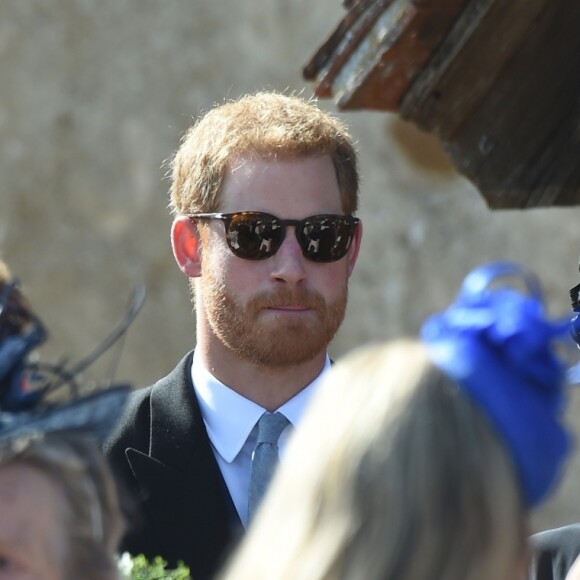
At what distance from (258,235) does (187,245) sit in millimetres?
278

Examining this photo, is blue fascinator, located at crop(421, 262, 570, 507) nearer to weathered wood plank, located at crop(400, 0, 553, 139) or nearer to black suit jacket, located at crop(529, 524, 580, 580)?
black suit jacket, located at crop(529, 524, 580, 580)

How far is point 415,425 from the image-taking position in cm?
169

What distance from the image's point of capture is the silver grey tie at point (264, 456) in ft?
10.7

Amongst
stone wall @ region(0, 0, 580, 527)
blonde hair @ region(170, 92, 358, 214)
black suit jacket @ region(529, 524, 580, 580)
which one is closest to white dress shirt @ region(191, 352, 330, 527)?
blonde hair @ region(170, 92, 358, 214)

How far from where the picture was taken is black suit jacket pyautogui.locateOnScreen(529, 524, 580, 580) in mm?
3135

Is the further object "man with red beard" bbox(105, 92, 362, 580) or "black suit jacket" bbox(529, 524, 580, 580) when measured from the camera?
"man with red beard" bbox(105, 92, 362, 580)

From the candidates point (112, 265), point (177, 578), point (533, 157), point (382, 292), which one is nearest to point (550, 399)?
point (177, 578)

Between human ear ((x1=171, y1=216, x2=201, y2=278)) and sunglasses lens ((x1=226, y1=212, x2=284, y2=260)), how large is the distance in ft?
0.67

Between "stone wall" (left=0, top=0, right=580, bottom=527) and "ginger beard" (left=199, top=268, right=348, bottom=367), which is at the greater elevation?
"ginger beard" (left=199, top=268, right=348, bottom=367)

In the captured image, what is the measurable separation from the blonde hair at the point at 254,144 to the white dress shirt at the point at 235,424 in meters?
0.45

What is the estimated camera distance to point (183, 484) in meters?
3.31

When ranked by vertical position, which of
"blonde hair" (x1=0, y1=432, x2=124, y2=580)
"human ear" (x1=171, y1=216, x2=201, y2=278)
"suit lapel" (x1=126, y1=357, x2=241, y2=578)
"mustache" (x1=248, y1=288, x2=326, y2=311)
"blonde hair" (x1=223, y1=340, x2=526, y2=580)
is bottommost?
"suit lapel" (x1=126, y1=357, x2=241, y2=578)

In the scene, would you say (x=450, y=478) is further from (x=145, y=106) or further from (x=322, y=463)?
(x=145, y=106)

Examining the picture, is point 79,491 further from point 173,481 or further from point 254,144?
Result: point 254,144
